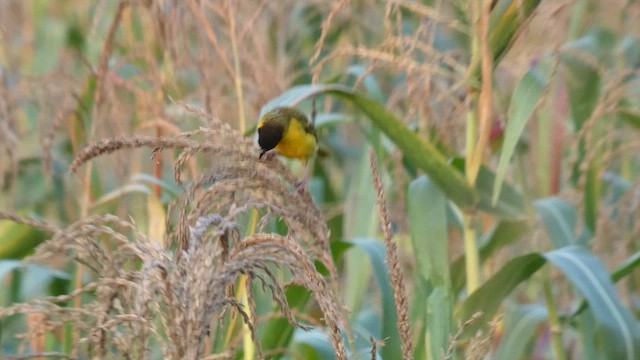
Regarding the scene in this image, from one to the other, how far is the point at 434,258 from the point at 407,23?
2329mm

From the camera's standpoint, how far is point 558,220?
2.49 meters

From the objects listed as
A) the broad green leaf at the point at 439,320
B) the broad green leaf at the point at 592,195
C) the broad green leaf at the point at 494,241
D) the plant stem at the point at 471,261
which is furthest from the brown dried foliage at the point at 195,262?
the broad green leaf at the point at 592,195

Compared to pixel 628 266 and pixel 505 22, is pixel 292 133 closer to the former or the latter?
pixel 505 22

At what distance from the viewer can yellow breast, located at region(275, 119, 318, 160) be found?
2473mm

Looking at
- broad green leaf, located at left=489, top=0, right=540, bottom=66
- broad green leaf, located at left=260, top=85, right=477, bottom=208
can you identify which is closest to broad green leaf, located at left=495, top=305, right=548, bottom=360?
broad green leaf, located at left=260, top=85, right=477, bottom=208

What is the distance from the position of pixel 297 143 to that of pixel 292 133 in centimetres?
4

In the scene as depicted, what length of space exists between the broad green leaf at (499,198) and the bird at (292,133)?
43 cm

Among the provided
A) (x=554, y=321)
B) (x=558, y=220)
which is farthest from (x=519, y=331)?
(x=558, y=220)

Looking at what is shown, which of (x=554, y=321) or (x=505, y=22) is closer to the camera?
(x=505, y=22)

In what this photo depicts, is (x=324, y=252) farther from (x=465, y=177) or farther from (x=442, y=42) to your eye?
(x=442, y=42)

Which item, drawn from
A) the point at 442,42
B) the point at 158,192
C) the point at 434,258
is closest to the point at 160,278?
the point at 434,258

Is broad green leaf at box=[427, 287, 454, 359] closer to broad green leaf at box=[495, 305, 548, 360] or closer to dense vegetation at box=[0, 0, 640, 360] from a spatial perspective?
dense vegetation at box=[0, 0, 640, 360]

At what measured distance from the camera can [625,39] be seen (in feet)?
12.2

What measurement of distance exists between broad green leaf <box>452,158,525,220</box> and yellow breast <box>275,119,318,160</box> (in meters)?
0.44
